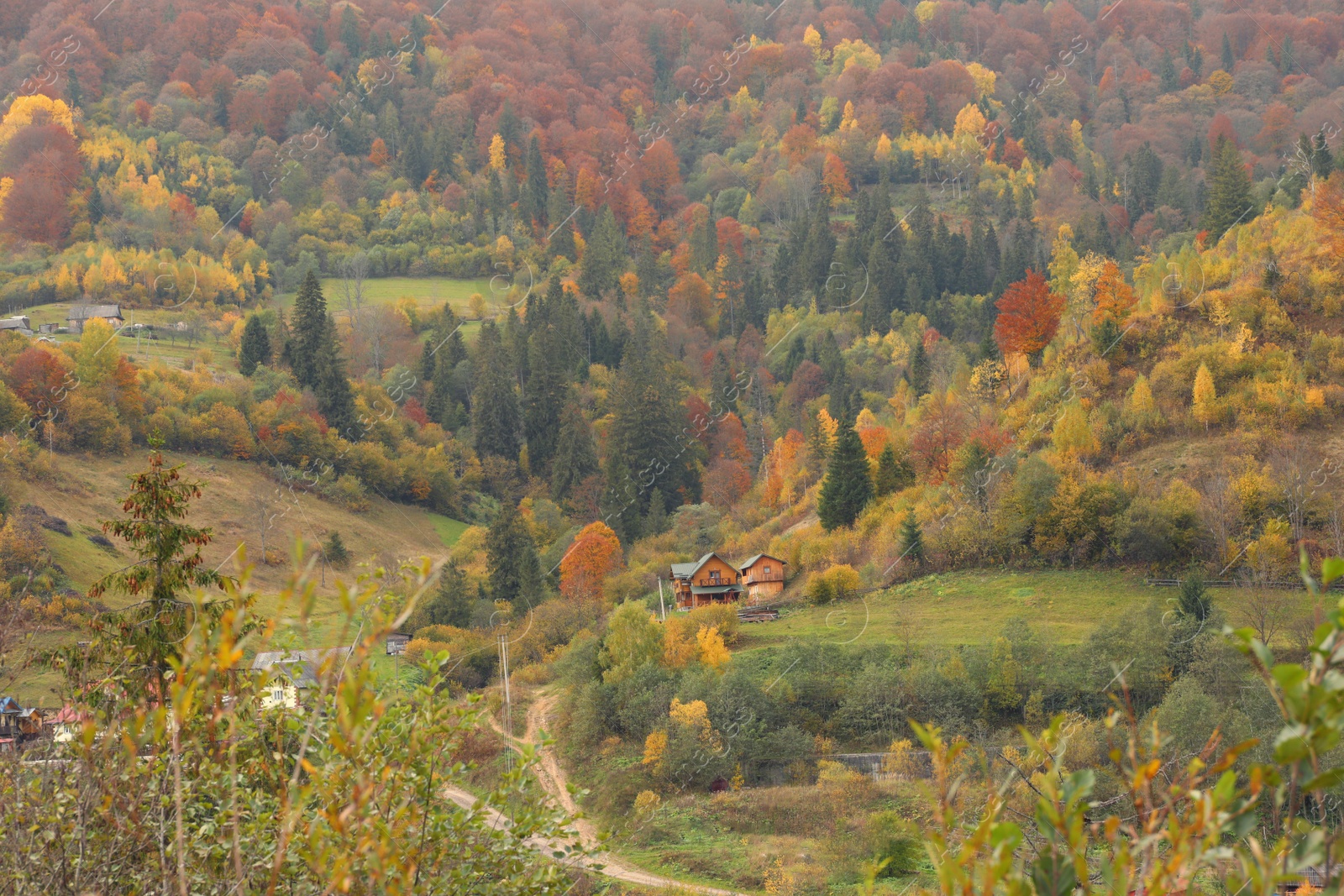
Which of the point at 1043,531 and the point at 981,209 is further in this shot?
the point at 981,209

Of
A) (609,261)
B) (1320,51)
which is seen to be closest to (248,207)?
(609,261)

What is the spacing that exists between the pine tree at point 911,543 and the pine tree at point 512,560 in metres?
16.2

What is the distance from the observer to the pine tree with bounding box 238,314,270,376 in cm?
6594

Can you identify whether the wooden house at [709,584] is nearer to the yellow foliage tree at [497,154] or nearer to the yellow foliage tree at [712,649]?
the yellow foliage tree at [712,649]

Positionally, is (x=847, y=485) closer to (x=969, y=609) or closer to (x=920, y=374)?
(x=969, y=609)

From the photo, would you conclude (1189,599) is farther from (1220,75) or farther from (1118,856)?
(1220,75)

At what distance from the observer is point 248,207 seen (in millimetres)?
102375

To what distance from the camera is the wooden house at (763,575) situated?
41719 mm

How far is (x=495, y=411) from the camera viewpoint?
236 feet

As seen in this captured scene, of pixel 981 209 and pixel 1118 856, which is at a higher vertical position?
pixel 1118 856

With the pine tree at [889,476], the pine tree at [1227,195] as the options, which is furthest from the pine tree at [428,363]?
the pine tree at [1227,195]

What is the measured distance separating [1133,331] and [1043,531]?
985cm

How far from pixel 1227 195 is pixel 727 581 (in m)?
39.3

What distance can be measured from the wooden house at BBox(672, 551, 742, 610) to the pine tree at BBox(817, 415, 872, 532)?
4648 mm
